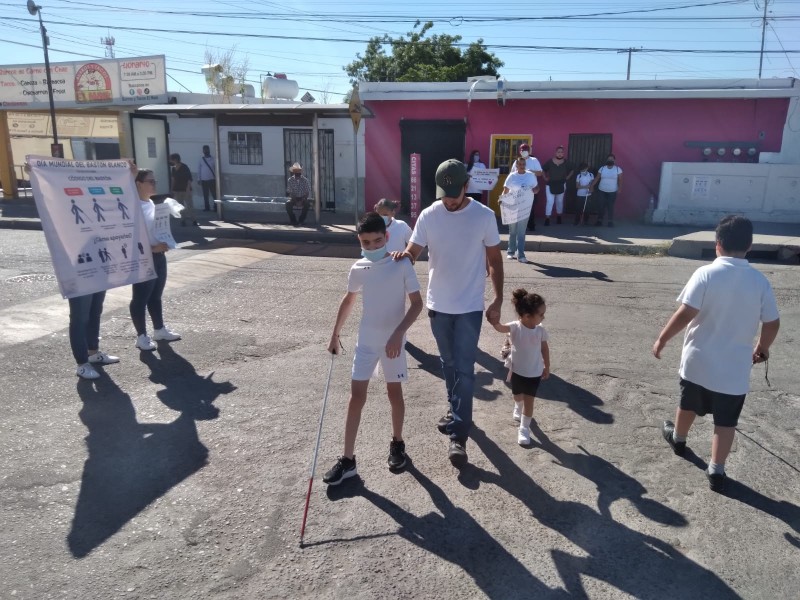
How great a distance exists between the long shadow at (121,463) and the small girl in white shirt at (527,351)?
2.23m

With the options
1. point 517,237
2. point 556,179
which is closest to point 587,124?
point 556,179

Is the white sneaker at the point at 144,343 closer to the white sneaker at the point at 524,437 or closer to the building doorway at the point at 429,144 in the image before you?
the white sneaker at the point at 524,437

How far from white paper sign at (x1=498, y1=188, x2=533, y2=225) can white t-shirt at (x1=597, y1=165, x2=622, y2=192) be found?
5162 millimetres

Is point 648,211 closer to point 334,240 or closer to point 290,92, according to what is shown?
point 334,240

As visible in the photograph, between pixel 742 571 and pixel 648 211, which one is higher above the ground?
pixel 648 211

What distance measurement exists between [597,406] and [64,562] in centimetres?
391

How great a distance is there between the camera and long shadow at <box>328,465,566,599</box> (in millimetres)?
3121

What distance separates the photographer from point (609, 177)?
15.1 metres

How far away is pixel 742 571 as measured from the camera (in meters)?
3.24

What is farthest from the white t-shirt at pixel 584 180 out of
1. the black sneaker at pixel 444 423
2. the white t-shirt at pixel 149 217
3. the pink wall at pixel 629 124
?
the black sneaker at pixel 444 423

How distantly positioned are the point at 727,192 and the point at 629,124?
295cm

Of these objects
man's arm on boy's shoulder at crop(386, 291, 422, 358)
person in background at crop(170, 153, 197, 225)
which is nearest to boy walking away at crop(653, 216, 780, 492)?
man's arm on boy's shoulder at crop(386, 291, 422, 358)

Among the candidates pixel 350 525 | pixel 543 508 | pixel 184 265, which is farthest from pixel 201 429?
pixel 184 265

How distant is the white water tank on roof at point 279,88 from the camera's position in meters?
24.8
